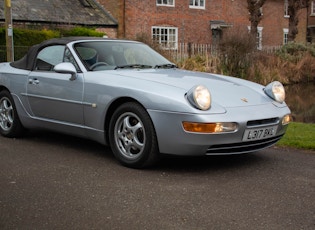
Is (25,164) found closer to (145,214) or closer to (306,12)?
(145,214)

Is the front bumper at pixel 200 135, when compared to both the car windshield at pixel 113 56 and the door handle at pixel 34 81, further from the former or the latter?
the door handle at pixel 34 81

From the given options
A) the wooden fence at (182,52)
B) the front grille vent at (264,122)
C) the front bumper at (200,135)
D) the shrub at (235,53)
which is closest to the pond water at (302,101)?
the shrub at (235,53)

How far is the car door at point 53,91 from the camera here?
565 cm

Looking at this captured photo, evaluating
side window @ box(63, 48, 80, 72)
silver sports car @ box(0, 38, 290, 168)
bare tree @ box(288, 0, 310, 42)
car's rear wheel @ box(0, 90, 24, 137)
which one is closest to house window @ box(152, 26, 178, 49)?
bare tree @ box(288, 0, 310, 42)

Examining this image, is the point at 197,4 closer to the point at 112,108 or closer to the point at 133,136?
the point at 112,108

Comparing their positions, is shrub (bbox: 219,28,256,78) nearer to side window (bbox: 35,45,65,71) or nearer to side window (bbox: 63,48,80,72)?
side window (bbox: 35,45,65,71)

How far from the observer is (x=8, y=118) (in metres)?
6.77

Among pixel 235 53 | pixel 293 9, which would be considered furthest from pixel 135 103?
pixel 293 9

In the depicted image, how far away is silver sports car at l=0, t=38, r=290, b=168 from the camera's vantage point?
15.6ft

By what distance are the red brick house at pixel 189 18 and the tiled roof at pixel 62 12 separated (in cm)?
96

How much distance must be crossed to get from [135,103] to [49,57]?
185 centimetres

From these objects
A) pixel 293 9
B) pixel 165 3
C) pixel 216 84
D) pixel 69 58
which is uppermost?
pixel 165 3

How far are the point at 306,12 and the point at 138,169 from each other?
127ft

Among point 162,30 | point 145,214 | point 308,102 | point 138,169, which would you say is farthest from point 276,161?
point 162,30
